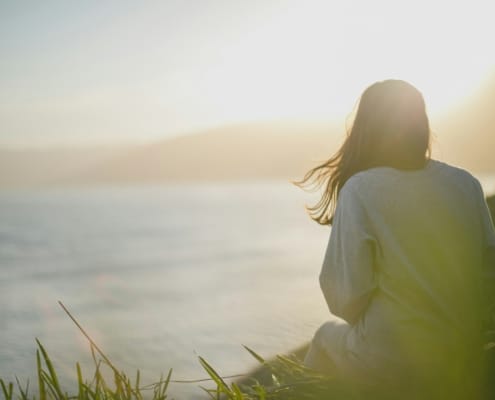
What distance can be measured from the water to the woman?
13.7 ft

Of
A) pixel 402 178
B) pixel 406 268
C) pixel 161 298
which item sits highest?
pixel 402 178

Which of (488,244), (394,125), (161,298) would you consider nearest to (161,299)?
(161,298)

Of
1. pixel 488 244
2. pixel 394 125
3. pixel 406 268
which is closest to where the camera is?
pixel 406 268

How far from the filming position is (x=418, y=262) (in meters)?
2.46

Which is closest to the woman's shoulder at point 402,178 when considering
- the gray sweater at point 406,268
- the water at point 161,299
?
the gray sweater at point 406,268

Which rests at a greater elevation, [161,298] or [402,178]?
[402,178]

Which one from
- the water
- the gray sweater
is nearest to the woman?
the gray sweater

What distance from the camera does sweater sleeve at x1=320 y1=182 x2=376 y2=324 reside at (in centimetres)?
243

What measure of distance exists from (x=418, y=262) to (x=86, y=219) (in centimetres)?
3263

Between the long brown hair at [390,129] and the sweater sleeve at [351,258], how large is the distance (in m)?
0.21

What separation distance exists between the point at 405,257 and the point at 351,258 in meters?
0.21

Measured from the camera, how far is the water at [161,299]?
820 cm

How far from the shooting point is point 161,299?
469 inches

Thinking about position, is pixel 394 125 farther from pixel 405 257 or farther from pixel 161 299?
pixel 161 299
